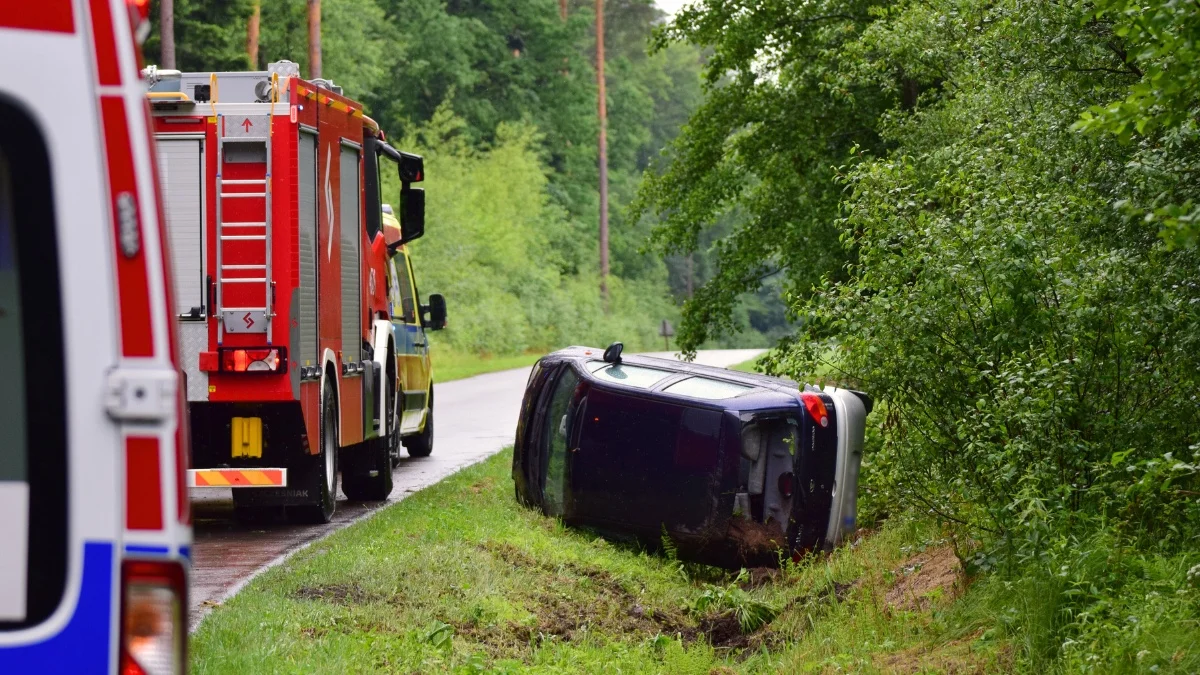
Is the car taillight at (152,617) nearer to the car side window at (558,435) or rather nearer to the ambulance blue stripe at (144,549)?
the ambulance blue stripe at (144,549)

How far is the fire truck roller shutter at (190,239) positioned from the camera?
34.6 feet

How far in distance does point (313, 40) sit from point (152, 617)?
30515 mm

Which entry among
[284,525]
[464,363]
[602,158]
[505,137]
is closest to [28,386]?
[284,525]

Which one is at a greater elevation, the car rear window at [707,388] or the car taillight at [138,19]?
the car taillight at [138,19]

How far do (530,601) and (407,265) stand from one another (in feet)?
24.5

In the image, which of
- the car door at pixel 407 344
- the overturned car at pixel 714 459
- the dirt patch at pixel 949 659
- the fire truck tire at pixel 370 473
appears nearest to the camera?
the dirt patch at pixel 949 659

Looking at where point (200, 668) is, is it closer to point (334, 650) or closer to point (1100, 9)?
point (334, 650)

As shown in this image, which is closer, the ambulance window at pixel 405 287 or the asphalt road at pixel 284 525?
the asphalt road at pixel 284 525

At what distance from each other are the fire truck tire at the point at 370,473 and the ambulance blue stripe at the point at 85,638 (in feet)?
34.4

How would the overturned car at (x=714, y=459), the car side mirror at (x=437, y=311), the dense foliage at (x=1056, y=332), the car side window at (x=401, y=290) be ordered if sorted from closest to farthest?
1. the dense foliage at (x=1056, y=332)
2. the overturned car at (x=714, y=459)
3. the car side window at (x=401, y=290)
4. the car side mirror at (x=437, y=311)

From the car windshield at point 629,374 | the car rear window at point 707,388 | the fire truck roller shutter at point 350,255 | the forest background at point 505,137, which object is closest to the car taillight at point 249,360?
the fire truck roller shutter at point 350,255

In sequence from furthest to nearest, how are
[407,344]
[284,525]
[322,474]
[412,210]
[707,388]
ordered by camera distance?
[407,344] → [412,210] → [284,525] → [322,474] → [707,388]

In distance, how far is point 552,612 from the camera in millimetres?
8922

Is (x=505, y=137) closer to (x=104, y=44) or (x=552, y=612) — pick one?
(x=552, y=612)
